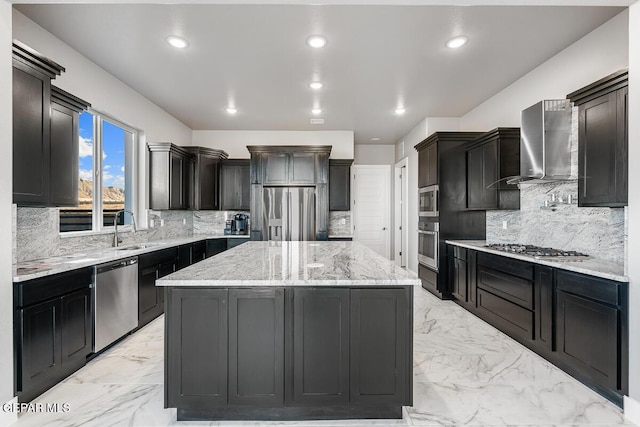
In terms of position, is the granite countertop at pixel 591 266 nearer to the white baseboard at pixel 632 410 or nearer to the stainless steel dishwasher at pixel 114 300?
the white baseboard at pixel 632 410

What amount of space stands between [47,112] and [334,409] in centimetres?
288

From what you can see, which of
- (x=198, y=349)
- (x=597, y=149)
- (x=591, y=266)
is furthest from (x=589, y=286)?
(x=198, y=349)

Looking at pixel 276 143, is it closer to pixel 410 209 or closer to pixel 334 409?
pixel 410 209

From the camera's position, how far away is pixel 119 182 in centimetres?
418

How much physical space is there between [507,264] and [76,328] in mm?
3906

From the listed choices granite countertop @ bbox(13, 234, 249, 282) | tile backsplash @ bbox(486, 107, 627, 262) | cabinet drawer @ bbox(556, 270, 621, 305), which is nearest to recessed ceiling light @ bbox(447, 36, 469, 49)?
tile backsplash @ bbox(486, 107, 627, 262)

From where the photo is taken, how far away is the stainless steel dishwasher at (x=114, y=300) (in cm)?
281

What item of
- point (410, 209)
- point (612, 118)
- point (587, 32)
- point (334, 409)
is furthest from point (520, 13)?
point (410, 209)

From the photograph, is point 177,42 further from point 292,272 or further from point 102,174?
point 292,272

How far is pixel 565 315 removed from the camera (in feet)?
8.31

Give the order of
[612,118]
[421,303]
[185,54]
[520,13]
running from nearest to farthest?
[612,118]
[520,13]
[185,54]
[421,303]

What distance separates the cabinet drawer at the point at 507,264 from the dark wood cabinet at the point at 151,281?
12.4 ft

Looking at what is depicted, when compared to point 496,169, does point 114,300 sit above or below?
below

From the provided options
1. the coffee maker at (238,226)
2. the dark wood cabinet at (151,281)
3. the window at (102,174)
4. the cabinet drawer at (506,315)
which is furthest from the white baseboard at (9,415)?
the coffee maker at (238,226)
